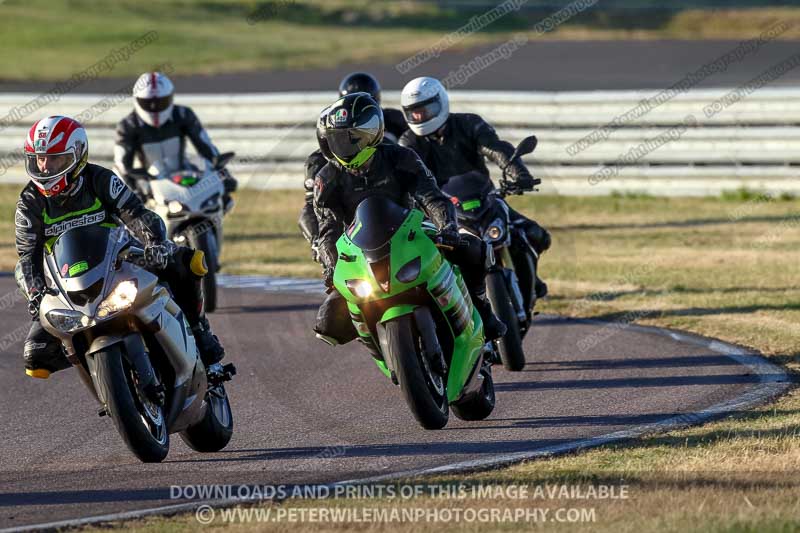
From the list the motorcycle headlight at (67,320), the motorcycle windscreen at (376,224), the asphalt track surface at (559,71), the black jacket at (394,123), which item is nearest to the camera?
the motorcycle headlight at (67,320)

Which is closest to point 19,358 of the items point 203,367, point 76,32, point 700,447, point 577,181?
point 203,367

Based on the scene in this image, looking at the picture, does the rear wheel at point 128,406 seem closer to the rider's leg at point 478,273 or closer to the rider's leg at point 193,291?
the rider's leg at point 193,291

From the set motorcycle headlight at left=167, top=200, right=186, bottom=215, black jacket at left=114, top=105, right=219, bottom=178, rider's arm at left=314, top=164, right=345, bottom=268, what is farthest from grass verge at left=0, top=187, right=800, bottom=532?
motorcycle headlight at left=167, top=200, right=186, bottom=215

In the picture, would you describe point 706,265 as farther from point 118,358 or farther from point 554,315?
point 118,358

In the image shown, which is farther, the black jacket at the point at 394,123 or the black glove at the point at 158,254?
the black jacket at the point at 394,123

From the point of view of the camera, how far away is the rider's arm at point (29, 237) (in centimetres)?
719

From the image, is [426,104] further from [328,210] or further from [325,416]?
[325,416]

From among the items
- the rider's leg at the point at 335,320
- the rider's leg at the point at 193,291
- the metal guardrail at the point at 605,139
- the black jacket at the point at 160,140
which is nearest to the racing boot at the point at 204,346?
the rider's leg at the point at 193,291

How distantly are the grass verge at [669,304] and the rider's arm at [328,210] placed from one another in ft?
6.20

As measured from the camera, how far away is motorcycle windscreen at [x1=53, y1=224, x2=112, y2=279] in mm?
6762

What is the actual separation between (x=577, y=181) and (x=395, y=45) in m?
23.4

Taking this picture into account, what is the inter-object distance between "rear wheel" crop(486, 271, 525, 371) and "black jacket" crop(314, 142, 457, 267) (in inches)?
58.1

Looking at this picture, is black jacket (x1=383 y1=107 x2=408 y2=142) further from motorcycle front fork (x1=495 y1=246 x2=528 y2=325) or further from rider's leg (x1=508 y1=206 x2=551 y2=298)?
motorcycle front fork (x1=495 y1=246 x2=528 y2=325)

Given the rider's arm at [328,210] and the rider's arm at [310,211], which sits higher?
the rider's arm at [328,210]
